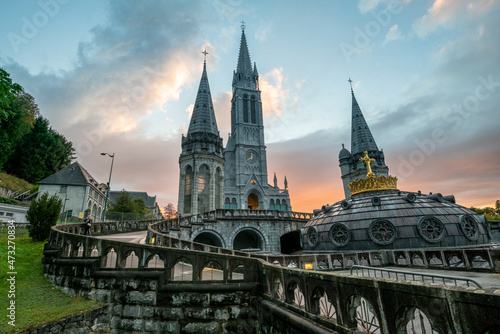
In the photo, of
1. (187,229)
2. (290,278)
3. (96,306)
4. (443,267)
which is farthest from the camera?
(187,229)

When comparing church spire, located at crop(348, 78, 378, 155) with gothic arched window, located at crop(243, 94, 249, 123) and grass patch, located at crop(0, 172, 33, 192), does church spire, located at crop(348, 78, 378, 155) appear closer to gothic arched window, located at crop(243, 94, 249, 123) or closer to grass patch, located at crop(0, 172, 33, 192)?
gothic arched window, located at crop(243, 94, 249, 123)

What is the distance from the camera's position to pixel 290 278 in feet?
17.2

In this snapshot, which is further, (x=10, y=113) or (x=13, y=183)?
(x=13, y=183)

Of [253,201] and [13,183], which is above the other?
[253,201]

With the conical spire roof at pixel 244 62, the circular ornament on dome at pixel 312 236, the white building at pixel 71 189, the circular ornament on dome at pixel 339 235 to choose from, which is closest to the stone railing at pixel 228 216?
the circular ornament on dome at pixel 312 236

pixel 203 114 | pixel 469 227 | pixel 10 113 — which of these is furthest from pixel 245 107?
pixel 469 227

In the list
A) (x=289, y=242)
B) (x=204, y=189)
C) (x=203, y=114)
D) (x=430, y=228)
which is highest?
(x=203, y=114)

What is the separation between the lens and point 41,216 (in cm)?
1566

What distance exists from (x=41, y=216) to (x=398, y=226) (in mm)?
22558

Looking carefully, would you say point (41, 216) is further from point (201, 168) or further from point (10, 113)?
point (201, 168)

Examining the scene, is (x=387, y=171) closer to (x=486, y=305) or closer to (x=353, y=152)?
(x=353, y=152)

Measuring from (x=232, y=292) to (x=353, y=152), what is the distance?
170 ft

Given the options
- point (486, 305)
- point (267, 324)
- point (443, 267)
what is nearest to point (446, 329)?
point (486, 305)

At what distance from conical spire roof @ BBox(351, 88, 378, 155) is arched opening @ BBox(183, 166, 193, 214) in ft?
119
